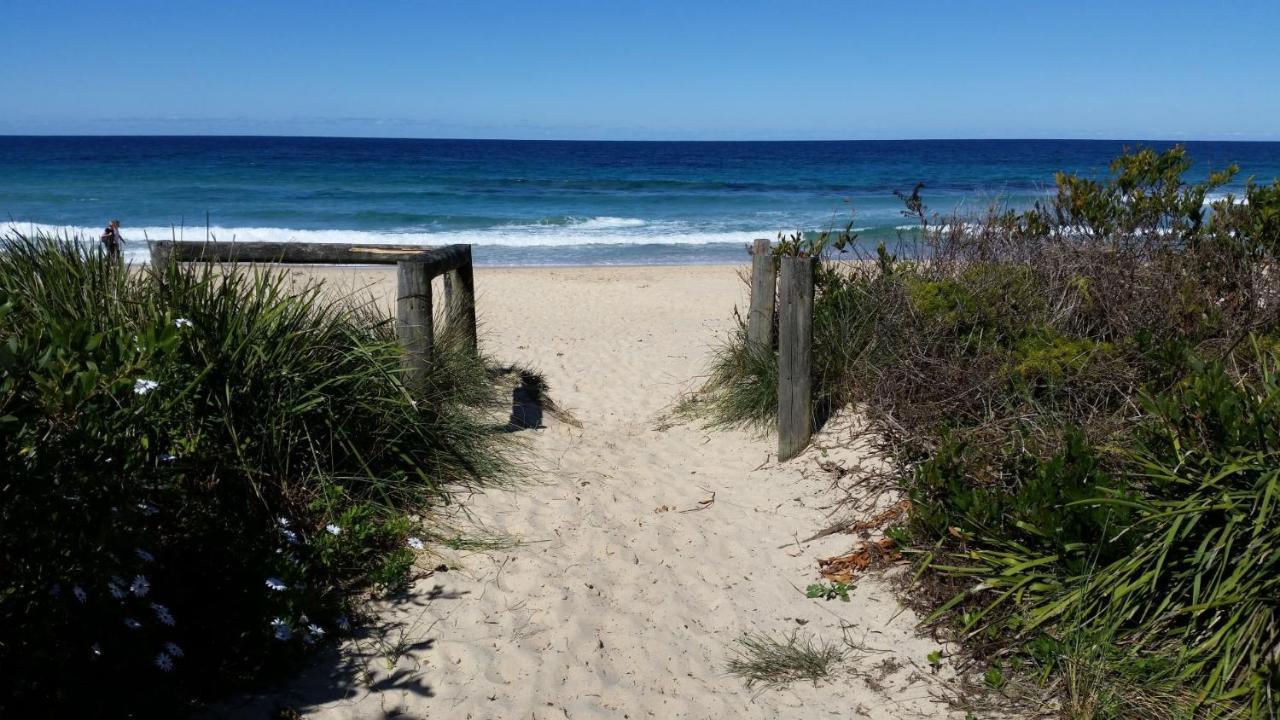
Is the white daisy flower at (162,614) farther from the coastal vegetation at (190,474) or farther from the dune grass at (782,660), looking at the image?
the dune grass at (782,660)

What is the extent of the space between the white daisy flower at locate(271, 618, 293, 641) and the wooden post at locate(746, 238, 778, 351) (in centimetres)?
397

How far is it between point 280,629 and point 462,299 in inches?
145

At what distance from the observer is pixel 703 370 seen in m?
8.34

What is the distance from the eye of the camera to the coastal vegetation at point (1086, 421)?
316 cm

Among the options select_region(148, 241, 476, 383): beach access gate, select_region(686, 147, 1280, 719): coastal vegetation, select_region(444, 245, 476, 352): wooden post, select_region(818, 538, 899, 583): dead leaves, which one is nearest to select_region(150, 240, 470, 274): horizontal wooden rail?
select_region(148, 241, 476, 383): beach access gate

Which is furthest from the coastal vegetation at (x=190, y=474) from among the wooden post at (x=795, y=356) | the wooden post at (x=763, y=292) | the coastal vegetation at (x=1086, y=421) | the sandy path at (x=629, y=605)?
the coastal vegetation at (x=1086, y=421)

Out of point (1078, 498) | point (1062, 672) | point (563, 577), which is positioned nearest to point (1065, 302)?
point (1078, 498)

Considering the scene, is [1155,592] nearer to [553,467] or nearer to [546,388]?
[553,467]

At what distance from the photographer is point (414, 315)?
18.2 ft

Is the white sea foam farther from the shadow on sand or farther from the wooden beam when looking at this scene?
the shadow on sand

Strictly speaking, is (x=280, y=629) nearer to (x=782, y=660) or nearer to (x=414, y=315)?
(x=782, y=660)

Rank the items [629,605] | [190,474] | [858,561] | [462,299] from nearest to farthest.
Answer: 1. [190,474]
2. [629,605]
3. [858,561]
4. [462,299]

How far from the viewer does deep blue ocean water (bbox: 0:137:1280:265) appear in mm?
24203

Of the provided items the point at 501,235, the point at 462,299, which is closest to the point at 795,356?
the point at 462,299
